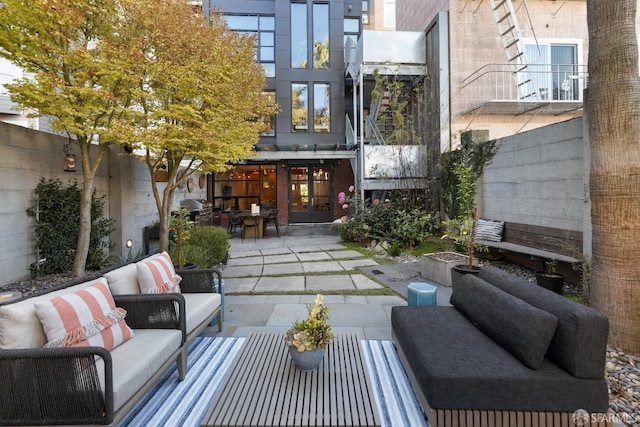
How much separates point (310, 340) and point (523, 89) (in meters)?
9.60

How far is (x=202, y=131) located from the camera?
17.7ft

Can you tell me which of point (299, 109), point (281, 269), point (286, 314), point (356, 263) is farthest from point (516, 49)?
point (286, 314)

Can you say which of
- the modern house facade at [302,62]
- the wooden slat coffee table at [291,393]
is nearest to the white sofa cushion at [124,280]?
the wooden slat coffee table at [291,393]

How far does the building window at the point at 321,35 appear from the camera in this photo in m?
13.0

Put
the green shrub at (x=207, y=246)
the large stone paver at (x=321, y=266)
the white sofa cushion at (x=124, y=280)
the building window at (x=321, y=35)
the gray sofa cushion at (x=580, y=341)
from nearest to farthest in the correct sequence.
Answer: the gray sofa cushion at (x=580, y=341)
the white sofa cushion at (x=124, y=280)
the green shrub at (x=207, y=246)
the large stone paver at (x=321, y=266)
the building window at (x=321, y=35)

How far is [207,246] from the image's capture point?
6.21m

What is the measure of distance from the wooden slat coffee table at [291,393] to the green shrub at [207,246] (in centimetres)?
331

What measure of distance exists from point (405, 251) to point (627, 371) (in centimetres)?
506

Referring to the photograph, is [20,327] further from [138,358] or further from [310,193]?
[310,193]

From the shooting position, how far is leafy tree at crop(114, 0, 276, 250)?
4891mm

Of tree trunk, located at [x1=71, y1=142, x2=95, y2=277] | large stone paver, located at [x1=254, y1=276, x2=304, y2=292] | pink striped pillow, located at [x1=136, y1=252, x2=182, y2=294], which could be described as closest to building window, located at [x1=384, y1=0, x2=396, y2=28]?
large stone paver, located at [x1=254, y1=276, x2=304, y2=292]

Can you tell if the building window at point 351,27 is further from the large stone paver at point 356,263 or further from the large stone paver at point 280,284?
the large stone paver at point 280,284

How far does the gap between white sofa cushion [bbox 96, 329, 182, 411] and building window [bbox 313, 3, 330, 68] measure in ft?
42.3

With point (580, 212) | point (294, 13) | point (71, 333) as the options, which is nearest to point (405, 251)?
point (580, 212)
